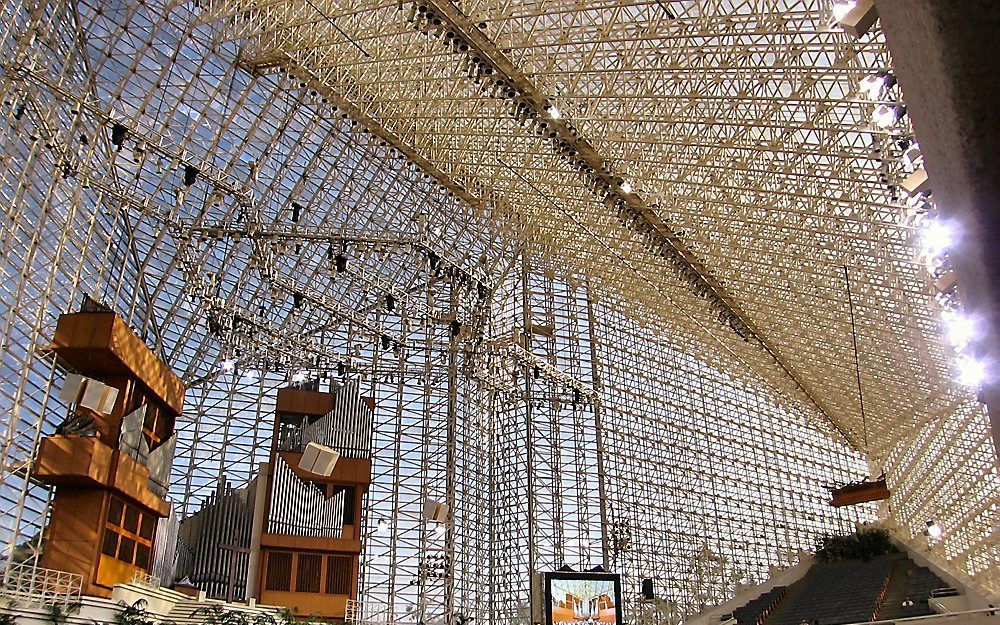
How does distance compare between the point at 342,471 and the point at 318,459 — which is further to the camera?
the point at 342,471

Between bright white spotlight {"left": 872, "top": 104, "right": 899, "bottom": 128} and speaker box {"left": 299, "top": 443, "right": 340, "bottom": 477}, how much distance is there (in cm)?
1450

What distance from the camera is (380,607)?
2753cm

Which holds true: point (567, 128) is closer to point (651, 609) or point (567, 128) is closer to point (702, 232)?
point (702, 232)

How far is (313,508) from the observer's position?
2288cm

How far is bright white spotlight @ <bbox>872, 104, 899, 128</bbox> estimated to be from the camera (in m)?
14.9

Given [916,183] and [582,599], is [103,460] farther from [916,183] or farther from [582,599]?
[916,183]

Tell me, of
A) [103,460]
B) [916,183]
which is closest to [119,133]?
[103,460]

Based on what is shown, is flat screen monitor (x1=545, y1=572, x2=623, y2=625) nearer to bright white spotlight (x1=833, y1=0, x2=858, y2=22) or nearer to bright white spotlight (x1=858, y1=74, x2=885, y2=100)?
bright white spotlight (x1=858, y1=74, x2=885, y2=100)

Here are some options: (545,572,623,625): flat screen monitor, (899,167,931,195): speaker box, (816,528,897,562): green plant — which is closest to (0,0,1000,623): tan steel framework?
(816,528,897,562): green plant

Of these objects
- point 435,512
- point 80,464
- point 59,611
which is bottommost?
point 59,611

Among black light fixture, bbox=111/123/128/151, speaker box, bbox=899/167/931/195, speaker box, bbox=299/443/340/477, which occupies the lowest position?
speaker box, bbox=299/443/340/477

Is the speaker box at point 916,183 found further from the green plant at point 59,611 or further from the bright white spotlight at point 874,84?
the green plant at point 59,611

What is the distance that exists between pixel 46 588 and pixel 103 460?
2.48 m

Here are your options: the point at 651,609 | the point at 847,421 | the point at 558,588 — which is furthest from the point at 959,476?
the point at 558,588
